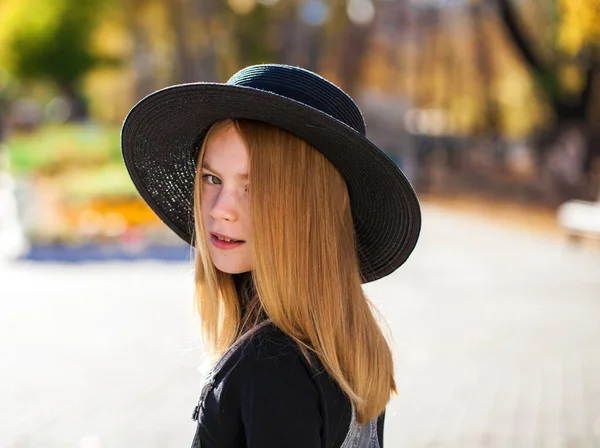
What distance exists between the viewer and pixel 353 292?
6.04ft

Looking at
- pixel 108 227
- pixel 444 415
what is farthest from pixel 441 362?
pixel 108 227

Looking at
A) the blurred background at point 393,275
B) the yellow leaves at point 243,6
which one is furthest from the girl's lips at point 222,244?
the yellow leaves at point 243,6

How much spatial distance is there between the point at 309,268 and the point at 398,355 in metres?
5.02

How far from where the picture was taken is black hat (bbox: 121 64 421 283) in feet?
5.79

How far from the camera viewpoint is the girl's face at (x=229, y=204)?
1.88 meters

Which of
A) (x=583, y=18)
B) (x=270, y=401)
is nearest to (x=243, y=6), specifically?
(x=583, y=18)

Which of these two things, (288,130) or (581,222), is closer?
(288,130)

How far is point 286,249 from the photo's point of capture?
1.77 meters

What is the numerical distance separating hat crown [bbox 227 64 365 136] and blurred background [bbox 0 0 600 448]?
1084 millimetres

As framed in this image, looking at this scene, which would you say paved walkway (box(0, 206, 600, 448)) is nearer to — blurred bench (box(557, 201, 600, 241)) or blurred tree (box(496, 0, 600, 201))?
blurred bench (box(557, 201, 600, 241))

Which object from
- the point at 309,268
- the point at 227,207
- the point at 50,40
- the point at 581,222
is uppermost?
the point at 50,40

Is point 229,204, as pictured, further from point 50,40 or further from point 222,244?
point 50,40

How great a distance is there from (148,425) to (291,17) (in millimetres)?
27972

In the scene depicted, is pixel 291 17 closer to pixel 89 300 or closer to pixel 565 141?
pixel 565 141
